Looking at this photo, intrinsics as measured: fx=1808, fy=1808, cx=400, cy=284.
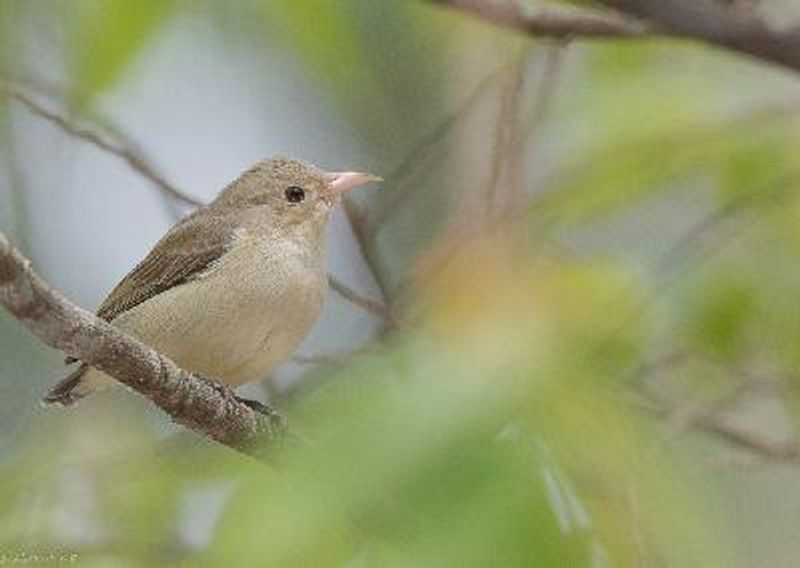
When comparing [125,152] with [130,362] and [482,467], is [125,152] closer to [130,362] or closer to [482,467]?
[130,362]

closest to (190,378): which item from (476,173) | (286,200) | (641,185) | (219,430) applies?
(219,430)

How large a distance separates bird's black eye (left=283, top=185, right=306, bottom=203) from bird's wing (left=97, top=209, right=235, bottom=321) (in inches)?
7.3

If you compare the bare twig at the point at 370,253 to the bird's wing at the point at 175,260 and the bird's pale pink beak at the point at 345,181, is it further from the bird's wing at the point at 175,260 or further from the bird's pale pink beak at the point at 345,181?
the bird's wing at the point at 175,260

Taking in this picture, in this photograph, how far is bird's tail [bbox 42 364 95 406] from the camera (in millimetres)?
4242

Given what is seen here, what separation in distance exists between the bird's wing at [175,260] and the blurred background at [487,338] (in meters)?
0.28

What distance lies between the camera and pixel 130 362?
264cm

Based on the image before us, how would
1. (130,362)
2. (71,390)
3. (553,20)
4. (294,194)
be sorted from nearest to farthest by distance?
(130,362), (553,20), (71,390), (294,194)

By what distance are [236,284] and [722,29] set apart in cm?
209

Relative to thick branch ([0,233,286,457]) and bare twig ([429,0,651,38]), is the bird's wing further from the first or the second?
bare twig ([429,0,651,38])

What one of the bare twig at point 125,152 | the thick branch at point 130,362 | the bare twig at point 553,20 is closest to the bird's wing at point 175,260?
the bare twig at point 125,152

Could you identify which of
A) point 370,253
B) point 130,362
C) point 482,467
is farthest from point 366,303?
point 482,467

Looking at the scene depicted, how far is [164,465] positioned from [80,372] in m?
1.17

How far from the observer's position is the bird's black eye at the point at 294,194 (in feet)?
15.8

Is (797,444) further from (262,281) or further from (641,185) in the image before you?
(262,281)
